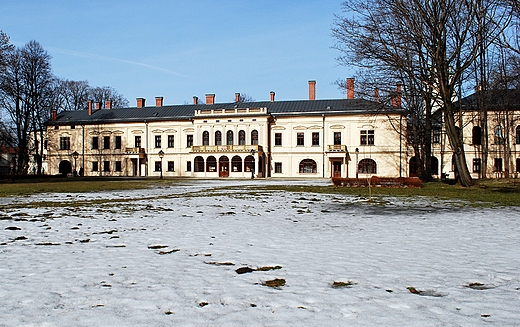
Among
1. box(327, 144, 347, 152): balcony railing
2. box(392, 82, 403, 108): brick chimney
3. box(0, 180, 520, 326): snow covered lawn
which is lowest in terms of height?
box(0, 180, 520, 326): snow covered lawn

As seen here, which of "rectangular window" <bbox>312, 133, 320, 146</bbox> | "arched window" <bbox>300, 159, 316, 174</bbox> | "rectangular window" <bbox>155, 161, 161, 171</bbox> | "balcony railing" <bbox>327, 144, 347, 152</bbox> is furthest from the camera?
"rectangular window" <bbox>155, 161, 161, 171</bbox>

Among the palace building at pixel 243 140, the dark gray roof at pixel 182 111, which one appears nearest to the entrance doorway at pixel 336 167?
the palace building at pixel 243 140

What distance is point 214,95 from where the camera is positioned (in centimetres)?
5125

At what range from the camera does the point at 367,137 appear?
144 feet

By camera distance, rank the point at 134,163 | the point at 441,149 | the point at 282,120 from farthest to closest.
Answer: the point at 134,163
the point at 282,120
the point at 441,149

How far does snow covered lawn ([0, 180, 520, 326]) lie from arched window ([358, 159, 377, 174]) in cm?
3663

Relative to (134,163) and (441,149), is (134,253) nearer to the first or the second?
(441,149)

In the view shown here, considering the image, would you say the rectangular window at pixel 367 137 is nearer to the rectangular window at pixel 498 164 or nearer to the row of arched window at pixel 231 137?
the row of arched window at pixel 231 137

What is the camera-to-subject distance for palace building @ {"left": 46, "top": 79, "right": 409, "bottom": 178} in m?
43.7

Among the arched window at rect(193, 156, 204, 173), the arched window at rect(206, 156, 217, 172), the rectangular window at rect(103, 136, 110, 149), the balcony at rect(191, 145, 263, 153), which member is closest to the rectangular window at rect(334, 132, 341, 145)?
the balcony at rect(191, 145, 263, 153)

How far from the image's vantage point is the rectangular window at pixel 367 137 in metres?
43.8

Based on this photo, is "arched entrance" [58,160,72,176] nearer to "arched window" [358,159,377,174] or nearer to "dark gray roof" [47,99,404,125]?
"dark gray roof" [47,99,404,125]

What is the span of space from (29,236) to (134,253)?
2.16m

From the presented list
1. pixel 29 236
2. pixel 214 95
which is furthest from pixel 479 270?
pixel 214 95
